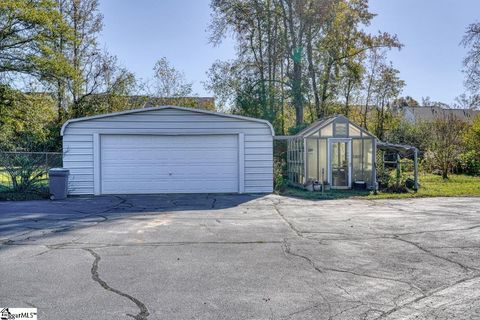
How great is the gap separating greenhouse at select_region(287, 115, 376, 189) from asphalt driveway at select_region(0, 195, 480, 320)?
695 centimetres

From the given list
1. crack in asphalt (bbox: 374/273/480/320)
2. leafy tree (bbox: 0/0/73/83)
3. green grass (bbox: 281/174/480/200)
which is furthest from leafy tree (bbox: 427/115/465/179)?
leafy tree (bbox: 0/0/73/83)

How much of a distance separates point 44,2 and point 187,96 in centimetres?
1256

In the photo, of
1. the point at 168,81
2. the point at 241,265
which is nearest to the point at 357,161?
the point at 241,265

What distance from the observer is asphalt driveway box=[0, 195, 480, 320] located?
4.31 m

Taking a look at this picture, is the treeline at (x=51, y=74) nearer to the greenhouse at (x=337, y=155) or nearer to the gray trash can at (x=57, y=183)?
the gray trash can at (x=57, y=183)

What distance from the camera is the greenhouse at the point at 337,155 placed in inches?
694

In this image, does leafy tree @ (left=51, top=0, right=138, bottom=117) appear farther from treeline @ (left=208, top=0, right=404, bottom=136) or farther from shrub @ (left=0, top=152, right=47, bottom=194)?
shrub @ (left=0, top=152, right=47, bottom=194)

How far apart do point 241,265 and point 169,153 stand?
35.2 ft

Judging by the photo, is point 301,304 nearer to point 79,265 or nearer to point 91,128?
point 79,265

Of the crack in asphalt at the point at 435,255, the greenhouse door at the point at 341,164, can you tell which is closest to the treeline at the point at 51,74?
the greenhouse door at the point at 341,164

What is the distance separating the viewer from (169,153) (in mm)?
16109

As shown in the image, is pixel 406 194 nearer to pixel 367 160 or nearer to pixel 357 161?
pixel 367 160

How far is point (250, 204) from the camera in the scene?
1295 cm

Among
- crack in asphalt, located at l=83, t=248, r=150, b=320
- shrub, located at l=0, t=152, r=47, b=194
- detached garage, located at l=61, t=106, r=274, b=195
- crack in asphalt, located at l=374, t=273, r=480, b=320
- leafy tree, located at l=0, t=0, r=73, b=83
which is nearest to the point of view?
crack in asphalt, located at l=83, t=248, r=150, b=320
